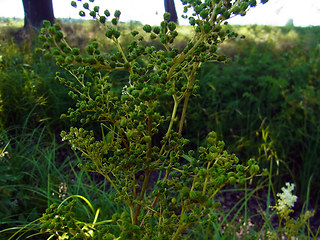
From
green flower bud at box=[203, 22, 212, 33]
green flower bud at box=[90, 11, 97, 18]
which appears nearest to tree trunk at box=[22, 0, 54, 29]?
green flower bud at box=[90, 11, 97, 18]

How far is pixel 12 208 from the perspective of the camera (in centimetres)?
265

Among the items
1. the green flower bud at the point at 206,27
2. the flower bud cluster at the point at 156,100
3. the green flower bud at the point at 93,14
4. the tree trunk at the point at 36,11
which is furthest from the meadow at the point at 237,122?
the tree trunk at the point at 36,11

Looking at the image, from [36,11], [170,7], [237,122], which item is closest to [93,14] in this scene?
[237,122]

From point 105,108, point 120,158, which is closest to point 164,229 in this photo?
point 120,158

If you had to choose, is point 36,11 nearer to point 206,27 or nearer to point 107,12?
point 107,12

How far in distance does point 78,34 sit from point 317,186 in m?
5.48

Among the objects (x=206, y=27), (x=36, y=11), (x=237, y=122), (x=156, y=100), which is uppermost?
(x=36, y=11)

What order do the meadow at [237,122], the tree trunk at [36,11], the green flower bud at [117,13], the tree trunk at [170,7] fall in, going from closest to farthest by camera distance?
1. the green flower bud at [117,13]
2. the meadow at [237,122]
3. the tree trunk at [36,11]
4. the tree trunk at [170,7]

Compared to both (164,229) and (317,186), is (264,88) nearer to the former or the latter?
(317,186)

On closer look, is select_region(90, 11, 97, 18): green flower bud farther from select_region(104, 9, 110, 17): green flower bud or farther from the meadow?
the meadow

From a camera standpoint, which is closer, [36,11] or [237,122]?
[237,122]

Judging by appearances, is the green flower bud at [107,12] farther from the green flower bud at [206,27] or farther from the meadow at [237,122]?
the meadow at [237,122]

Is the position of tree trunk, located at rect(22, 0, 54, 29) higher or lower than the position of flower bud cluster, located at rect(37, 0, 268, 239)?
higher

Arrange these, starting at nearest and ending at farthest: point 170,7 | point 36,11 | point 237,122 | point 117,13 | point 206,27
Answer: point 206,27, point 117,13, point 237,122, point 36,11, point 170,7
